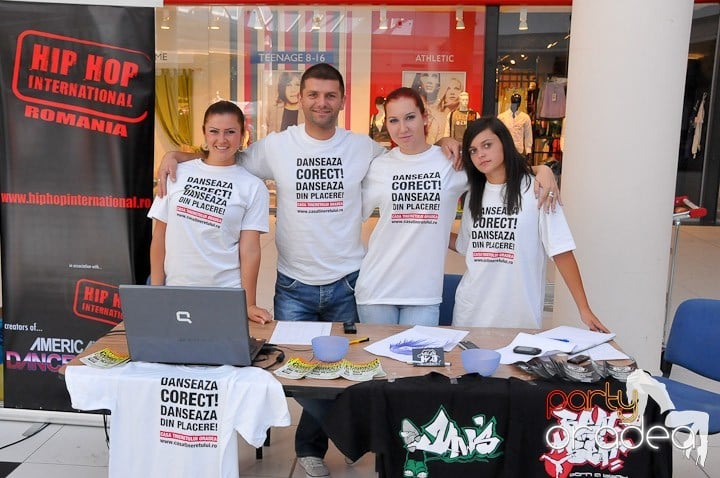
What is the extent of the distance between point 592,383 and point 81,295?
2284 millimetres

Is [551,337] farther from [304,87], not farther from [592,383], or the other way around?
[304,87]

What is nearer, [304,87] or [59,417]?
[304,87]

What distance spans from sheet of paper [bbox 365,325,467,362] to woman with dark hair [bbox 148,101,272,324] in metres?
0.51

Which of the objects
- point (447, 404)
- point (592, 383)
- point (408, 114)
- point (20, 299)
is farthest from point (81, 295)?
point (592, 383)

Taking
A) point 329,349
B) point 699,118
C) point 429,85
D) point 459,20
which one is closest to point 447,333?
point 329,349

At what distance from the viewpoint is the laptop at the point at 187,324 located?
1.96 meters

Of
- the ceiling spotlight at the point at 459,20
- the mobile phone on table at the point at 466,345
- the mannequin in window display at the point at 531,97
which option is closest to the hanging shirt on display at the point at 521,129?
the mannequin in window display at the point at 531,97

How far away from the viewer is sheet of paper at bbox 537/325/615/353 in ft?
7.61

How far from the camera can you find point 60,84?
3.00m

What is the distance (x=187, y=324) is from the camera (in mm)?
2004

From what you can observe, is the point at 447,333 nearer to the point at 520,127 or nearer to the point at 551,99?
the point at 520,127

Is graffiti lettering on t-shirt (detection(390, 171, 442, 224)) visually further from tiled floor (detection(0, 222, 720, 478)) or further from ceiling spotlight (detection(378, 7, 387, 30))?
ceiling spotlight (detection(378, 7, 387, 30))

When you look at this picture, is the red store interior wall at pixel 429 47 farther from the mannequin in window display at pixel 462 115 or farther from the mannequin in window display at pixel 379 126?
the mannequin in window display at pixel 379 126

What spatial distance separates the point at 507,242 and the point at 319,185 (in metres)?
0.78
